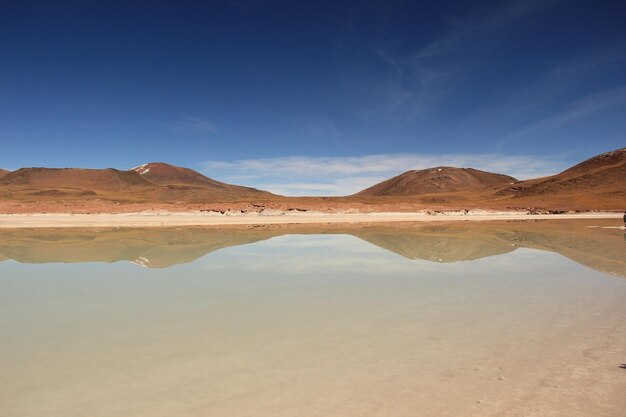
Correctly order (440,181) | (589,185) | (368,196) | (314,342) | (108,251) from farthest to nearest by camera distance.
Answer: (440,181), (589,185), (368,196), (108,251), (314,342)

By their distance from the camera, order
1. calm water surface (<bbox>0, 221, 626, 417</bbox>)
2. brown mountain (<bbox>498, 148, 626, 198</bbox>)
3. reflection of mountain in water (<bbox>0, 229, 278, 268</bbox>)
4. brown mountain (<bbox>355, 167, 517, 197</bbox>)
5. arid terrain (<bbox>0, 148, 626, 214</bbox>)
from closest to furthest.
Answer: calm water surface (<bbox>0, 221, 626, 417</bbox>)
reflection of mountain in water (<bbox>0, 229, 278, 268</bbox>)
arid terrain (<bbox>0, 148, 626, 214</bbox>)
brown mountain (<bbox>498, 148, 626, 198</bbox>)
brown mountain (<bbox>355, 167, 517, 197</bbox>)

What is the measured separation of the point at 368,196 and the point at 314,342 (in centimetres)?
8287

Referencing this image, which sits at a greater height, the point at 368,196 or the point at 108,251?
the point at 368,196

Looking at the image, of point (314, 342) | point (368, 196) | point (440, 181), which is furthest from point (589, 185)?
point (314, 342)

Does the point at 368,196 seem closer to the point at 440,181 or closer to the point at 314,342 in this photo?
the point at 314,342

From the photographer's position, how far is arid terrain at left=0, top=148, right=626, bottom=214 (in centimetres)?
5134

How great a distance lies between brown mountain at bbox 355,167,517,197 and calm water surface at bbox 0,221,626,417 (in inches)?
6191

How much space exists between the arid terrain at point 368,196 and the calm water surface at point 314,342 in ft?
131

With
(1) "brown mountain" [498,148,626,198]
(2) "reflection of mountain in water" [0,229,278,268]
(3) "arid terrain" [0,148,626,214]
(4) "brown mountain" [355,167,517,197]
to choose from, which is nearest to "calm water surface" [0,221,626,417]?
(2) "reflection of mountain in water" [0,229,278,268]

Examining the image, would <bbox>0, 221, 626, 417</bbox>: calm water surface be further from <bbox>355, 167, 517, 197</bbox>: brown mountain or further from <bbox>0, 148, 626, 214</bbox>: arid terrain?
<bbox>355, 167, 517, 197</bbox>: brown mountain

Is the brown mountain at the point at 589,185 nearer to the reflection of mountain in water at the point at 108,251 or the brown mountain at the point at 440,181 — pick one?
the brown mountain at the point at 440,181

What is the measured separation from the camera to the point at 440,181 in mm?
167750

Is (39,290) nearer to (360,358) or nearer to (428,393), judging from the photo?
(360,358)

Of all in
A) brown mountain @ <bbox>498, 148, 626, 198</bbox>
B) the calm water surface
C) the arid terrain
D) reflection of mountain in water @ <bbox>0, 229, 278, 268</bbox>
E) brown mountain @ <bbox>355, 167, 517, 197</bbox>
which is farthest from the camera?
brown mountain @ <bbox>355, 167, 517, 197</bbox>
